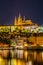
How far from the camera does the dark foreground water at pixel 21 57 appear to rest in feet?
15.7

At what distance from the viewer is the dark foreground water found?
4789 mm

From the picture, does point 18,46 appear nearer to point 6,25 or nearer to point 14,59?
point 14,59

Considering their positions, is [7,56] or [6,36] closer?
[7,56]

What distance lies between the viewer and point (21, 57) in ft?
16.0

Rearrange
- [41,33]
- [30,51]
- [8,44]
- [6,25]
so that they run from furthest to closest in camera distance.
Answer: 1. [6,25]
2. [41,33]
3. [8,44]
4. [30,51]

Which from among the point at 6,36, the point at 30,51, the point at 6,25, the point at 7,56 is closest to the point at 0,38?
the point at 6,36

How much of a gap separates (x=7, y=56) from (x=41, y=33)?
1.48 metres

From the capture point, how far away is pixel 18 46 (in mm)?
4902

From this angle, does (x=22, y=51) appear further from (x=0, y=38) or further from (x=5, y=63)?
(x=0, y=38)

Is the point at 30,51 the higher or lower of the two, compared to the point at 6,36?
lower

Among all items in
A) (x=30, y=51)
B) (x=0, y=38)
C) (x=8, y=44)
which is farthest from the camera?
(x=0, y=38)

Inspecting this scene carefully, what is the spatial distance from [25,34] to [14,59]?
120cm

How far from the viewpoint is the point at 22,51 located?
4836 millimetres

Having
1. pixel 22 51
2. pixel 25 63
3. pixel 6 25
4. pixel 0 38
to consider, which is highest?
pixel 6 25
